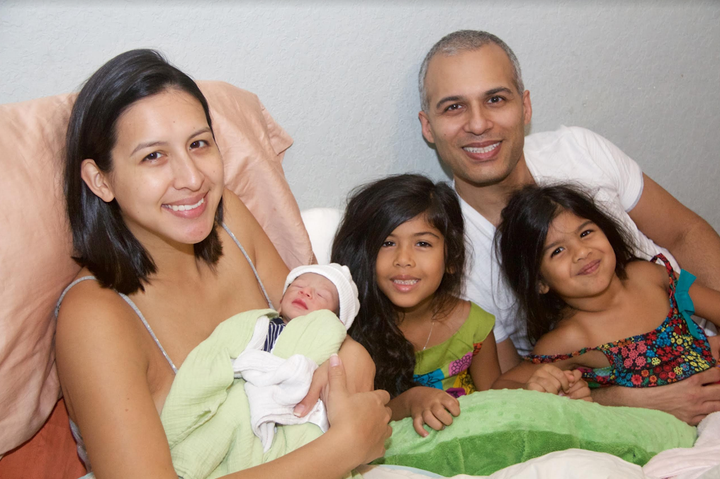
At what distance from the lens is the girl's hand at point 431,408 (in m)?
1.46

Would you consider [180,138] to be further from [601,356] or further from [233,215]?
[601,356]

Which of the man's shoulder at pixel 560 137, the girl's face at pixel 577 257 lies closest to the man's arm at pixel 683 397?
the girl's face at pixel 577 257

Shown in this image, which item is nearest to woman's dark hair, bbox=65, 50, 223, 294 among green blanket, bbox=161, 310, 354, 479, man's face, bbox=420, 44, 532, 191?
green blanket, bbox=161, 310, 354, 479

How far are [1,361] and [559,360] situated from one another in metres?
1.47

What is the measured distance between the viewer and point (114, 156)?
1167mm

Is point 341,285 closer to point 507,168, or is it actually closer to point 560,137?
point 507,168

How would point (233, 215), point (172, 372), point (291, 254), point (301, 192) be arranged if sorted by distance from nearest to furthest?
1. point (172, 372)
2. point (233, 215)
3. point (291, 254)
4. point (301, 192)

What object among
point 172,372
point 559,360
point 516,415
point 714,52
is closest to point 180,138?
point 172,372

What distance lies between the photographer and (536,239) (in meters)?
1.84

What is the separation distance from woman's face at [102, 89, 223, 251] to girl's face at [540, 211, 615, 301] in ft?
3.45

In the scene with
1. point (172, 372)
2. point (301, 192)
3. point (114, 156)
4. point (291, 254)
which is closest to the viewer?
point (114, 156)

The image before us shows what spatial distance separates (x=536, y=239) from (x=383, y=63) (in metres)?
0.74

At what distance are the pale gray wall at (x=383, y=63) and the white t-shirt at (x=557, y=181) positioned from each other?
201 mm

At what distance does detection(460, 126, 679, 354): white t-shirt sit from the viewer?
2.00m
